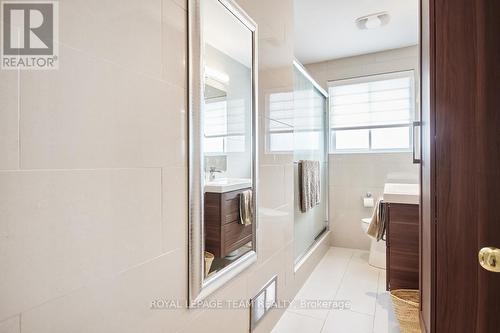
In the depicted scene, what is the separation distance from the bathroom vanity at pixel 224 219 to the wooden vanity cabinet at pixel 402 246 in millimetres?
1301

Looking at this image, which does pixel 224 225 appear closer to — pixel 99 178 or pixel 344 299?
pixel 99 178

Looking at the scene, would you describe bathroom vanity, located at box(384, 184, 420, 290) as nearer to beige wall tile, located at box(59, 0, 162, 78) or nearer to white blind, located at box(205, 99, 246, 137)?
white blind, located at box(205, 99, 246, 137)

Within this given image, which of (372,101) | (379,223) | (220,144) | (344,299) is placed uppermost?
(372,101)

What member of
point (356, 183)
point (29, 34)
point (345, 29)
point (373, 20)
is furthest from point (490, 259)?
point (356, 183)

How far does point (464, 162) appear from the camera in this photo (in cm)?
99

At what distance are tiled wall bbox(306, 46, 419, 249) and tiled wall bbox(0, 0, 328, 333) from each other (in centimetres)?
298

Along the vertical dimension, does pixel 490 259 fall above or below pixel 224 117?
below

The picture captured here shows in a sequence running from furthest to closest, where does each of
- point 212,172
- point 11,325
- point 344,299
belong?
point 344,299 → point 212,172 → point 11,325

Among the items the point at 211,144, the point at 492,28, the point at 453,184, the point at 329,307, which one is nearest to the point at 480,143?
the point at 453,184

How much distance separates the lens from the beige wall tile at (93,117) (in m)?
0.65

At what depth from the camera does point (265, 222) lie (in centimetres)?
182

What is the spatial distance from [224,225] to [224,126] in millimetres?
522

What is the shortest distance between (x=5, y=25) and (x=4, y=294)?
0.60m

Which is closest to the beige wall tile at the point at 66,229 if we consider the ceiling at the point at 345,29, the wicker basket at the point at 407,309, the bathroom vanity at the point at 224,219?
the bathroom vanity at the point at 224,219
